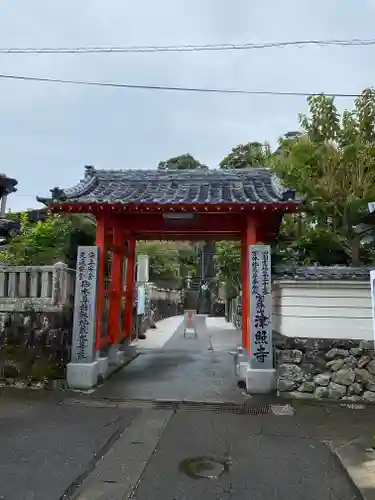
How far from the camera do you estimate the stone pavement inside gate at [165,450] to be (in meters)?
4.39

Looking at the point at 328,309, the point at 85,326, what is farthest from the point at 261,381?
the point at 85,326

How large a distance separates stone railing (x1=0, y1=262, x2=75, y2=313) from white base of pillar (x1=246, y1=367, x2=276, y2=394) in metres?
4.30

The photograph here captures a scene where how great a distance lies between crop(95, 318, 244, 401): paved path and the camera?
28.7ft

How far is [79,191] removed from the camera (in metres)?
10.4

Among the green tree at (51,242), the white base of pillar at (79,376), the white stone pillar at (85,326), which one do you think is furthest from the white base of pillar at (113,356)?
the green tree at (51,242)

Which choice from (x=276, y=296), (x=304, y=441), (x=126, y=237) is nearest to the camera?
(x=304, y=441)

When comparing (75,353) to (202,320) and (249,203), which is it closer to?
(249,203)

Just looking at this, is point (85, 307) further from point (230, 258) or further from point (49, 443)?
point (230, 258)

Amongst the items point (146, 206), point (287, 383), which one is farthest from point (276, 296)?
point (146, 206)

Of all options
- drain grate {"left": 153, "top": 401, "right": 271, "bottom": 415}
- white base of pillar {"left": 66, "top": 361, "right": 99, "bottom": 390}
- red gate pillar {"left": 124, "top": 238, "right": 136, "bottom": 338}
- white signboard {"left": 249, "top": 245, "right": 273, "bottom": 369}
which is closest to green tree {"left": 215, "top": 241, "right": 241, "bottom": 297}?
red gate pillar {"left": 124, "top": 238, "right": 136, "bottom": 338}

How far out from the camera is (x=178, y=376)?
1079 cm

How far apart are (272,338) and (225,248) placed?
14720mm

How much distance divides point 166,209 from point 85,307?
8.98ft

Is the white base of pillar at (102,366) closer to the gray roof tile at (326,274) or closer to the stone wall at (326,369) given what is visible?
the stone wall at (326,369)
